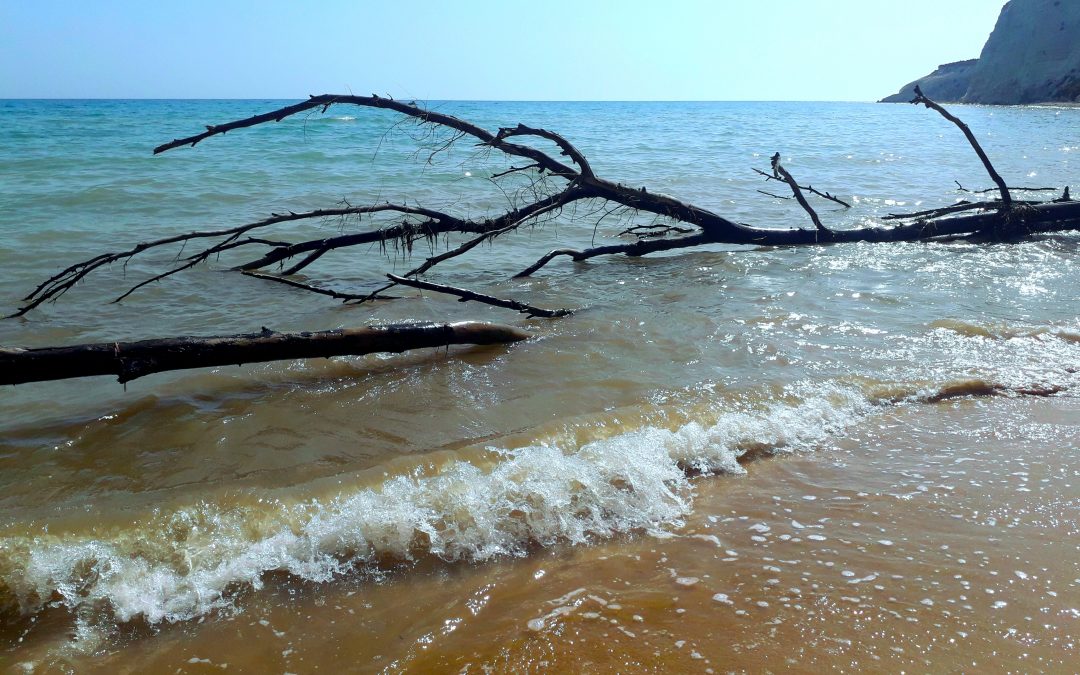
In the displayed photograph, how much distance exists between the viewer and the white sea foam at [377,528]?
232 centimetres

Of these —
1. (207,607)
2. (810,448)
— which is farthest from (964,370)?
(207,607)

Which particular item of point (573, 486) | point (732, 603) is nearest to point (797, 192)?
point (573, 486)

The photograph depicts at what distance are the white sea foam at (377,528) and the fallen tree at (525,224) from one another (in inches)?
74.2

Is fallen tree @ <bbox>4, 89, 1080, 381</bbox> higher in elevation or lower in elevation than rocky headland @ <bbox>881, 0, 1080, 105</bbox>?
lower

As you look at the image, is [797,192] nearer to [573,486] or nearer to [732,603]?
[573,486]

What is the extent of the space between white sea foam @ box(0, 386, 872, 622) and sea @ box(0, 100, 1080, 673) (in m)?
0.01

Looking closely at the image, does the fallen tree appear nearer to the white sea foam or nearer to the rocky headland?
the white sea foam

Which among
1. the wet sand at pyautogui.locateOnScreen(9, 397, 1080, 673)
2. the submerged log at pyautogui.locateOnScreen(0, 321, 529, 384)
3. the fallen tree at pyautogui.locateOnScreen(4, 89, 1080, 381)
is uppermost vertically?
the fallen tree at pyautogui.locateOnScreen(4, 89, 1080, 381)

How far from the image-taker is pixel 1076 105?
4422 cm

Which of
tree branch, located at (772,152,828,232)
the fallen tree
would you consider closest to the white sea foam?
the fallen tree

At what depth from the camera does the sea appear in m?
2.09

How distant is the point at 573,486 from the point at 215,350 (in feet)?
6.32

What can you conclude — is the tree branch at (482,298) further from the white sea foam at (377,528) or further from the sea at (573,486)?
the white sea foam at (377,528)

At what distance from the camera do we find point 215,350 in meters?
3.60
